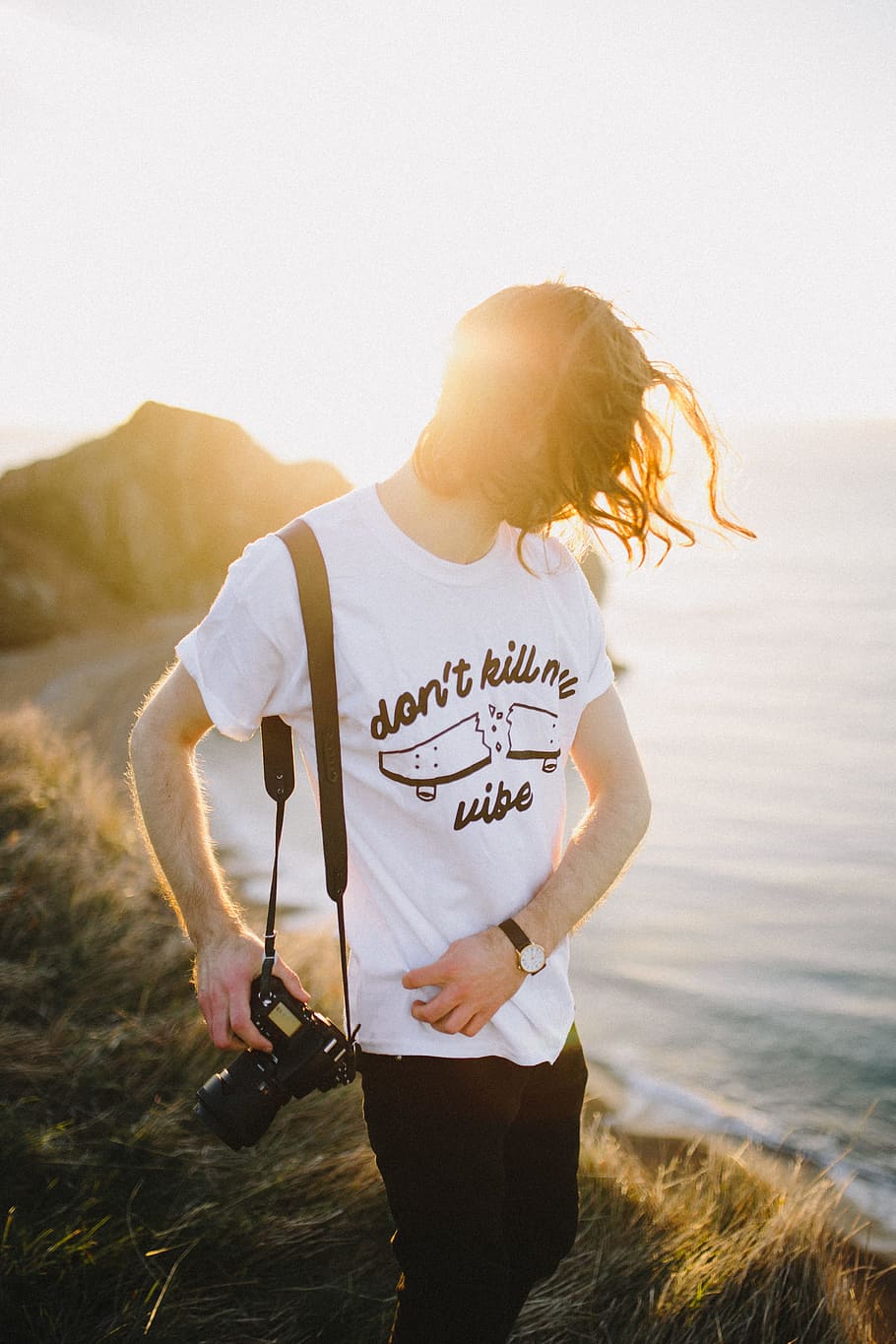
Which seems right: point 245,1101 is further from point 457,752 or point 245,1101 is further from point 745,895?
point 745,895

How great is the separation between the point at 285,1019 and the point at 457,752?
49 cm

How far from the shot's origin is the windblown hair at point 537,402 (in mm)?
1476

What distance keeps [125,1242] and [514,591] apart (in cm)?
203

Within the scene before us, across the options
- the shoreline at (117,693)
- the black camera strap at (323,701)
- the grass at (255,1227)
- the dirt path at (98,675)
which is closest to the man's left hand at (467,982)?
the black camera strap at (323,701)

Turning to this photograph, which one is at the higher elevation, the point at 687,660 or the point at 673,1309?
the point at 673,1309

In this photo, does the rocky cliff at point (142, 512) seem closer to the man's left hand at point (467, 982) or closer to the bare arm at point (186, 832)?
the bare arm at point (186, 832)

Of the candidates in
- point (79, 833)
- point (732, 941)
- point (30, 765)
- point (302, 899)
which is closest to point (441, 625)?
point (79, 833)

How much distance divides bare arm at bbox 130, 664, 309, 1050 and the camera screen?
30 millimetres

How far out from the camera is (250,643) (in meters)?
1.40

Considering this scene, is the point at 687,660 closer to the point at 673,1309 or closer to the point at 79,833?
the point at 79,833

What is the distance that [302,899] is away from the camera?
886 centimetres

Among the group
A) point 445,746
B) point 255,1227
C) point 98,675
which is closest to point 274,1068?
point 445,746

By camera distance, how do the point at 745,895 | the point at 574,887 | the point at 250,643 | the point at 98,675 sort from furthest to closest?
the point at 98,675
the point at 745,895
the point at 574,887
the point at 250,643

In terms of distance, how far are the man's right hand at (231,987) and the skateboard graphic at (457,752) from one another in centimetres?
35
